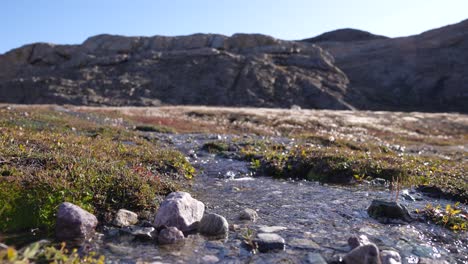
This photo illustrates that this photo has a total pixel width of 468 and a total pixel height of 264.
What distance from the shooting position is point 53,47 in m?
96.4

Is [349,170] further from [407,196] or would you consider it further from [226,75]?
[226,75]

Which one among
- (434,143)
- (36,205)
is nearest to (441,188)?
(36,205)

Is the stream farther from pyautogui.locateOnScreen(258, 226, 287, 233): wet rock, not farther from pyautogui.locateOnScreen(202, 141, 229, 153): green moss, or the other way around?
pyautogui.locateOnScreen(202, 141, 229, 153): green moss

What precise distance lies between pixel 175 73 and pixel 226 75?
10.7 m

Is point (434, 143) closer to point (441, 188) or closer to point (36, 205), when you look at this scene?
point (441, 188)

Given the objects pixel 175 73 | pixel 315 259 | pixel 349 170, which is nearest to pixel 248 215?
pixel 315 259

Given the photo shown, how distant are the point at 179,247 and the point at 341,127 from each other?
38.6 m

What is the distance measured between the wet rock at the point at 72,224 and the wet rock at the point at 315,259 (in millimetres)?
3159

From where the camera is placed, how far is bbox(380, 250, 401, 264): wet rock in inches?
218

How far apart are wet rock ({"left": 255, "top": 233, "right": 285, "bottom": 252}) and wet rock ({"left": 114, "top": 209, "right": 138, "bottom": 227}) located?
2058 mm

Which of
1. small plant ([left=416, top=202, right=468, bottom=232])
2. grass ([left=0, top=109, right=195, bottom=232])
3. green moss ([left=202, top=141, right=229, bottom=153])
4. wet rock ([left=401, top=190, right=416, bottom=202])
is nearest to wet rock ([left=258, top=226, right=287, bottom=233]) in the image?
grass ([left=0, top=109, right=195, bottom=232])

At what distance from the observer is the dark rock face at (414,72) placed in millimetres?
92875

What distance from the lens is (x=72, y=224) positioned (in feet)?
19.1

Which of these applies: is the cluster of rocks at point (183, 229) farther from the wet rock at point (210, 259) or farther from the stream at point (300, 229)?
the wet rock at point (210, 259)
